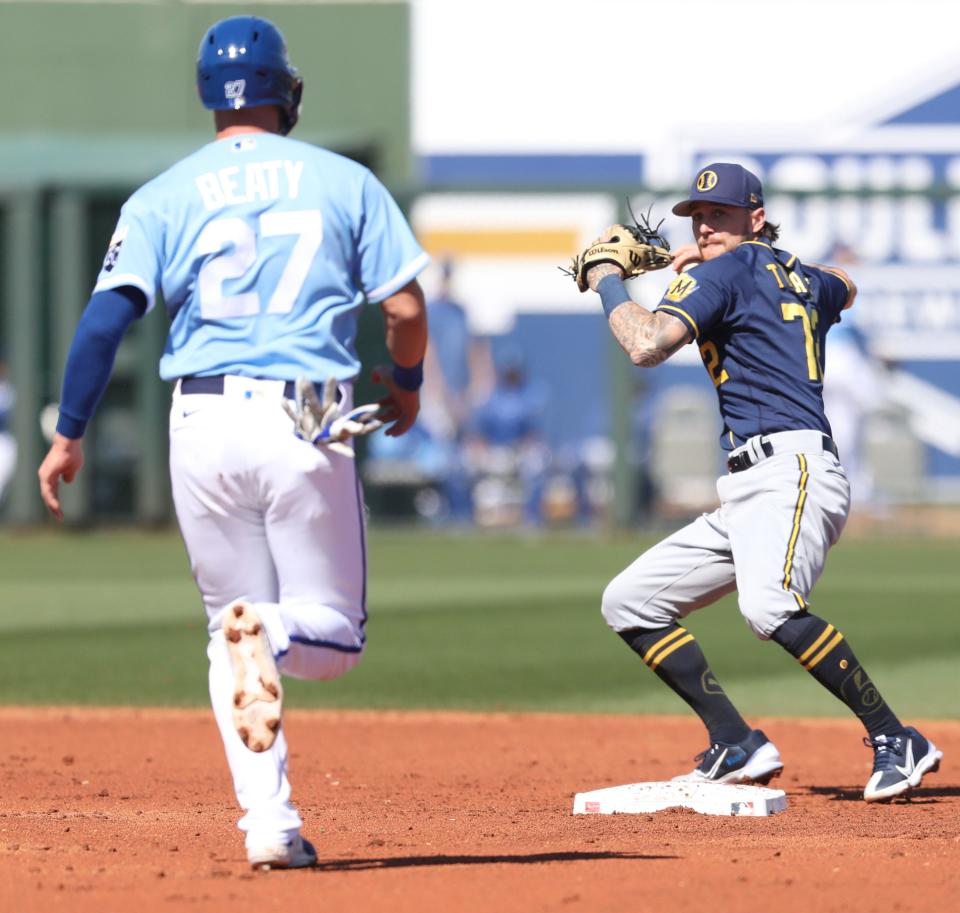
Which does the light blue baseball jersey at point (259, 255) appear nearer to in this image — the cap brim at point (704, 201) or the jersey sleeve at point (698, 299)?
the jersey sleeve at point (698, 299)

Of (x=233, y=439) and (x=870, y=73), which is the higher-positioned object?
(x=870, y=73)

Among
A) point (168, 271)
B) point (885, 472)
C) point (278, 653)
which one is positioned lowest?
point (885, 472)

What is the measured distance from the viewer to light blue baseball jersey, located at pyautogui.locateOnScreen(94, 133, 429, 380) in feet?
14.0

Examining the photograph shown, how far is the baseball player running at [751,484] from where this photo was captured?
17.0ft

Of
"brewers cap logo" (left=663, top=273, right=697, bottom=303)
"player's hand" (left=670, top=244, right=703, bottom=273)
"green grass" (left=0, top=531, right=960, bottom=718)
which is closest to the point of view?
"brewers cap logo" (left=663, top=273, right=697, bottom=303)

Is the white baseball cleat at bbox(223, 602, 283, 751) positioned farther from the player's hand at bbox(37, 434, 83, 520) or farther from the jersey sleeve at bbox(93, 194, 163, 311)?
the jersey sleeve at bbox(93, 194, 163, 311)

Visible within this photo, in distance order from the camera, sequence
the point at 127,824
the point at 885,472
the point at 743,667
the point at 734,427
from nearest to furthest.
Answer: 1. the point at 127,824
2. the point at 734,427
3. the point at 743,667
4. the point at 885,472

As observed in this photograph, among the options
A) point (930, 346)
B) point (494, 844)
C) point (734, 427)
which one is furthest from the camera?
point (930, 346)

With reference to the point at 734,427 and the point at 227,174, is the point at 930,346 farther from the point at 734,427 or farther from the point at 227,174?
the point at 227,174

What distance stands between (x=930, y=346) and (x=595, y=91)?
19.0ft

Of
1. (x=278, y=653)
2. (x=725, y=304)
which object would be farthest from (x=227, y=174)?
(x=725, y=304)

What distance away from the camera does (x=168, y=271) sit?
4328mm

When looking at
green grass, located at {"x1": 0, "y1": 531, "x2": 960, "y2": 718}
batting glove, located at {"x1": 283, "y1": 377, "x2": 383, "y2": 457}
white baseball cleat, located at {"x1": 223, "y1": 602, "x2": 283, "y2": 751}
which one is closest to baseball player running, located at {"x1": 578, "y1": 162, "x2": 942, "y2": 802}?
batting glove, located at {"x1": 283, "y1": 377, "x2": 383, "y2": 457}

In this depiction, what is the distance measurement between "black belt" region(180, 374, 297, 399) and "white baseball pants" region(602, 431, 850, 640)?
151cm
